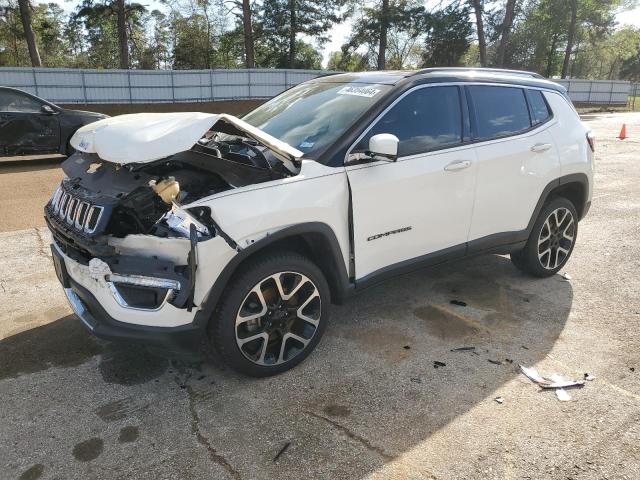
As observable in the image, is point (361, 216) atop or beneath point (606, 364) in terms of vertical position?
atop

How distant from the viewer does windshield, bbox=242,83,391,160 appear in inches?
135

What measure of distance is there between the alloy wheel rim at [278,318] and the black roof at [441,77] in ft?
5.45

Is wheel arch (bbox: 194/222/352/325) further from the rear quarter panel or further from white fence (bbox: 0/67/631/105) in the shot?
white fence (bbox: 0/67/631/105)

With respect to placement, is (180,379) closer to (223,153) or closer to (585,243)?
(223,153)

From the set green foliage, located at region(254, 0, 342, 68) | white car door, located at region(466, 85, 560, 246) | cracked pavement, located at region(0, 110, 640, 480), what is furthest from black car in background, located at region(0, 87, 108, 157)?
green foliage, located at region(254, 0, 342, 68)

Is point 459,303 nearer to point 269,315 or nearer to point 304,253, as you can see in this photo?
point 304,253

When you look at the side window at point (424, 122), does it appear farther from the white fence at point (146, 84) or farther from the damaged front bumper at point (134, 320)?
the white fence at point (146, 84)

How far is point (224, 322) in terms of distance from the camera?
2893 millimetres

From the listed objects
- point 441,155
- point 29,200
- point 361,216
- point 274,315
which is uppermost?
point 441,155

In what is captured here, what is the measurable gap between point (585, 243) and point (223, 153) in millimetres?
4666

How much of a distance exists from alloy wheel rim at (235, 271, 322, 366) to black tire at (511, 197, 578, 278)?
2317 millimetres

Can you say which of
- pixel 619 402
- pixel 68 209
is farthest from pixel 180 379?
pixel 619 402

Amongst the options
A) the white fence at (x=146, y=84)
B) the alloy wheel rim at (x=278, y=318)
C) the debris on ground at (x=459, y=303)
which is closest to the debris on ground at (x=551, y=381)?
the debris on ground at (x=459, y=303)

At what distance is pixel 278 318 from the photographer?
3.14 meters
